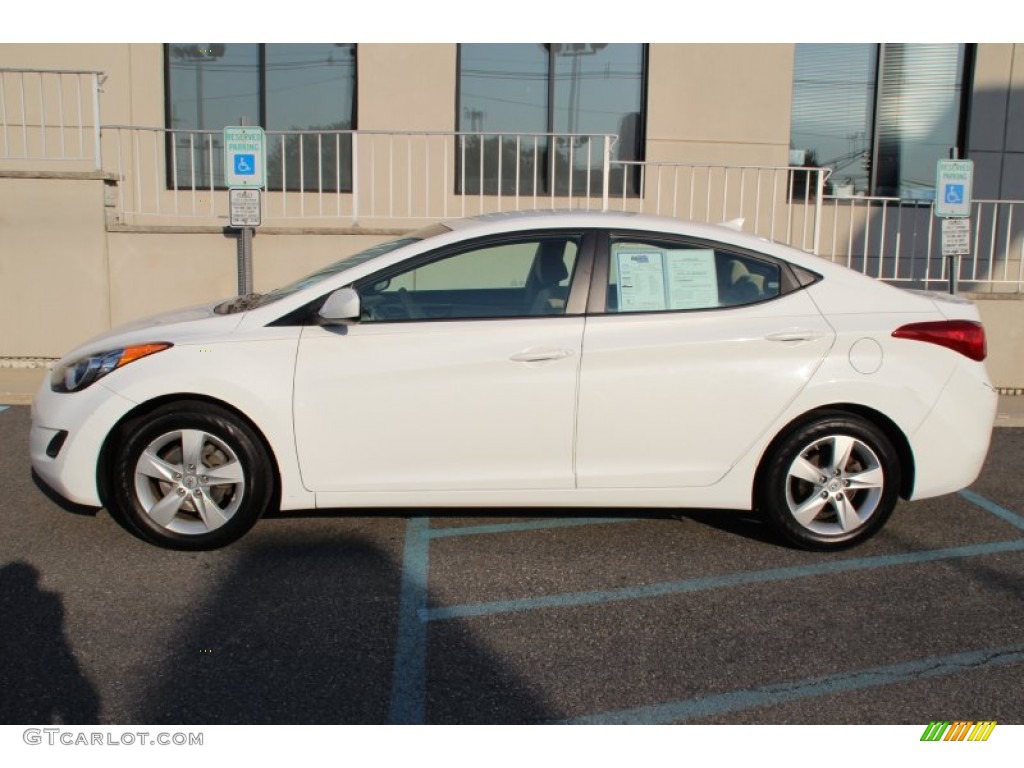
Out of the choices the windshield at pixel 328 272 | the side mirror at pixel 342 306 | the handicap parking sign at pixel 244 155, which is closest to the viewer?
the side mirror at pixel 342 306

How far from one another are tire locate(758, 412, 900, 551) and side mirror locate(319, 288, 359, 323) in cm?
201

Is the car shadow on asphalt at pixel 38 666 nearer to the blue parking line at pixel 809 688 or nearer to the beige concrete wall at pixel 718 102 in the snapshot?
the blue parking line at pixel 809 688

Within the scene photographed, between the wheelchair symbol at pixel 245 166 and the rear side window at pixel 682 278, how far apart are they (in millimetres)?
4259

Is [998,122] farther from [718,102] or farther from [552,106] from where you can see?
[552,106]

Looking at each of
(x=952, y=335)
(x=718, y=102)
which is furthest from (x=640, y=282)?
(x=718, y=102)

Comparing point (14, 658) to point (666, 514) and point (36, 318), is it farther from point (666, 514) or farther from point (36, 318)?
point (36, 318)

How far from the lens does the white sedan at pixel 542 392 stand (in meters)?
4.72

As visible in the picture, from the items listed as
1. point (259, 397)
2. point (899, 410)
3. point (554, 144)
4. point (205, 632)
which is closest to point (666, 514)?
point (899, 410)

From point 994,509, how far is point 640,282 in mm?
2597

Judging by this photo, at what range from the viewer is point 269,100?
36.6ft
